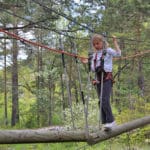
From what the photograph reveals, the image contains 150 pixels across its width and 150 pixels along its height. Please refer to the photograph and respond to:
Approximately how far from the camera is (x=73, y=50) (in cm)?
607

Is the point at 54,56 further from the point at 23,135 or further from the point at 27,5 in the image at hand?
the point at 23,135

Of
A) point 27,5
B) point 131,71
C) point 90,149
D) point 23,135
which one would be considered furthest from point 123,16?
point 131,71

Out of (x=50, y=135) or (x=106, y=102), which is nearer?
(x=50, y=135)

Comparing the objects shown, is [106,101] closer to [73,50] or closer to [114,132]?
[114,132]

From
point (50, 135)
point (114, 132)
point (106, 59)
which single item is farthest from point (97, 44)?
point (50, 135)

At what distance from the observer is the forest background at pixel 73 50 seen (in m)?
8.46

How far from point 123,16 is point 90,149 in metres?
3.62

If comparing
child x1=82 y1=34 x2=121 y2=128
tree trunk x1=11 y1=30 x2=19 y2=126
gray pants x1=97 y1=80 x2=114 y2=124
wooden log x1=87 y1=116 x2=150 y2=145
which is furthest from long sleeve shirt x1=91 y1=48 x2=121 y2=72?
tree trunk x1=11 y1=30 x2=19 y2=126

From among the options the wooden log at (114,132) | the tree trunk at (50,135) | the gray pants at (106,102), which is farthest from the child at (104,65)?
the tree trunk at (50,135)

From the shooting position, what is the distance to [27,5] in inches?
327

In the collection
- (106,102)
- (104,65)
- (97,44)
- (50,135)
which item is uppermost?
(97,44)

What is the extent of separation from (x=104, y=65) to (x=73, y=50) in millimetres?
1286

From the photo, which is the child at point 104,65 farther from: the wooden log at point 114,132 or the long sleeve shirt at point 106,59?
the wooden log at point 114,132

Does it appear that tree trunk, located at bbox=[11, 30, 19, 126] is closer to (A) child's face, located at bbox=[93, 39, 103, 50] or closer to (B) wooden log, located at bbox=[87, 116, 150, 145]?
(B) wooden log, located at bbox=[87, 116, 150, 145]
